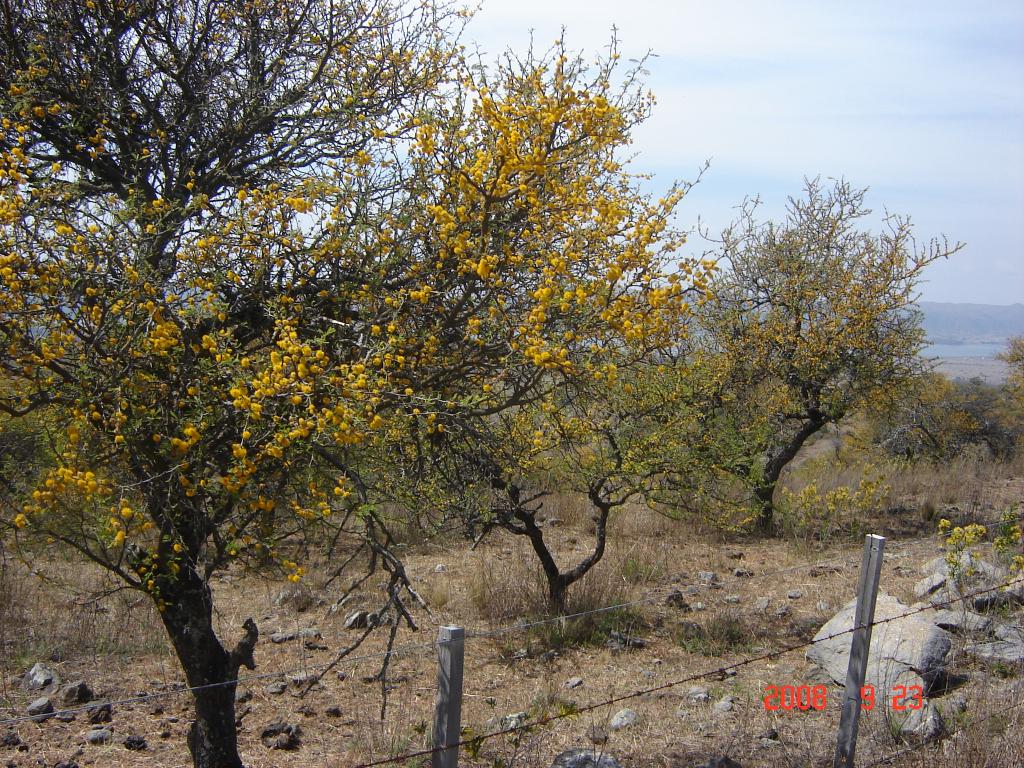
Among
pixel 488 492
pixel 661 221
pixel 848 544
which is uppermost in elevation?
pixel 661 221

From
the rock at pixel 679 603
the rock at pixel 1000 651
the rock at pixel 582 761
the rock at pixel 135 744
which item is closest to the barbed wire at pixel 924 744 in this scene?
the rock at pixel 1000 651

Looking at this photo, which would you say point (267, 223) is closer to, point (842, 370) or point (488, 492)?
point (488, 492)

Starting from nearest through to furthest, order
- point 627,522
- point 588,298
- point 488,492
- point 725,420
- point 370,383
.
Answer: point 370,383 → point 588,298 → point 488,492 → point 725,420 → point 627,522

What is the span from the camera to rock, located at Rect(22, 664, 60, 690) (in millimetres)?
5934

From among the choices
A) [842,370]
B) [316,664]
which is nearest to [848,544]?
[842,370]

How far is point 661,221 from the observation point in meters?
3.97

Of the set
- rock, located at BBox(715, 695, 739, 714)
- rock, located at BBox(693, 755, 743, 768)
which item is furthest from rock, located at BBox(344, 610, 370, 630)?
rock, located at BBox(693, 755, 743, 768)

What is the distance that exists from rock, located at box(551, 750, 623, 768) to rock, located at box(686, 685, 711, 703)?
1555 mm

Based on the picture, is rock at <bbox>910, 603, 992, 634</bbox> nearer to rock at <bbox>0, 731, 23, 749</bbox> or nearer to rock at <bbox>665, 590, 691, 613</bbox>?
rock at <bbox>665, 590, 691, 613</bbox>

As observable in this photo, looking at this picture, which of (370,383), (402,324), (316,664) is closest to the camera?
(370,383)

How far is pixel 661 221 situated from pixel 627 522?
8431 millimetres

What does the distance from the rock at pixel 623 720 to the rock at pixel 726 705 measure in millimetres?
545

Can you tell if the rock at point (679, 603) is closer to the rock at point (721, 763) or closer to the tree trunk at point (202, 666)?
the rock at point (721, 763)

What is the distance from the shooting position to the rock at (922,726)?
4086mm
